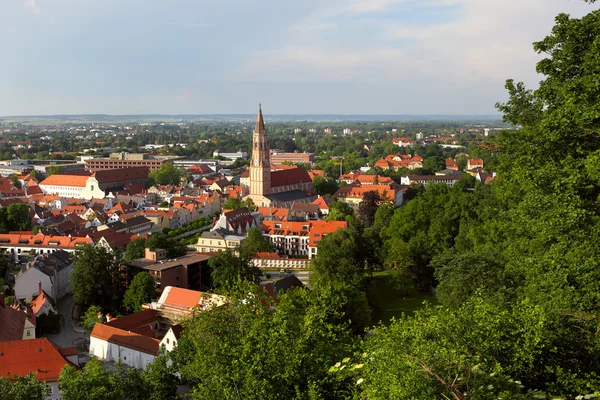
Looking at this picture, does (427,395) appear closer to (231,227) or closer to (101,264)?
(101,264)

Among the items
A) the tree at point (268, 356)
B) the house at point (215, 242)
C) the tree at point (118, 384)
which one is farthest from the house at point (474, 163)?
the tree at point (268, 356)

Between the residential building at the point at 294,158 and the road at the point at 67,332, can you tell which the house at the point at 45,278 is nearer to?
the road at the point at 67,332

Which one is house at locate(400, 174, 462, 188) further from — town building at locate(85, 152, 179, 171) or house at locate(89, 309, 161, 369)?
house at locate(89, 309, 161, 369)


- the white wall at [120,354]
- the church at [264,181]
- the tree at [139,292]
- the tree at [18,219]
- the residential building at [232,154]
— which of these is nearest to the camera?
the white wall at [120,354]

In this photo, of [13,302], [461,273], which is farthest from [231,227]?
[461,273]

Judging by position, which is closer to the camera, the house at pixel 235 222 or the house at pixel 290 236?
the house at pixel 290 236

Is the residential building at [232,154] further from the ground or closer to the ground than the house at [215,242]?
further from the ground

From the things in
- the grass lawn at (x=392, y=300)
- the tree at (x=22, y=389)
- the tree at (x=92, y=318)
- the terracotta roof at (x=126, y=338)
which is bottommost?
A: the grass lawn at (x=392, y=300)
